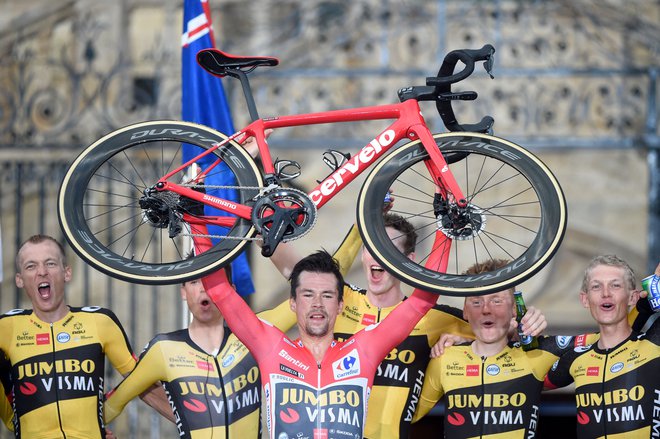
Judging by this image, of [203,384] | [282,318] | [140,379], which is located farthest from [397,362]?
[140,379]

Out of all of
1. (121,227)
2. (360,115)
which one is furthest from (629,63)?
(360,115)

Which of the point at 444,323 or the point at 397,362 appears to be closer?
the point at 397,362

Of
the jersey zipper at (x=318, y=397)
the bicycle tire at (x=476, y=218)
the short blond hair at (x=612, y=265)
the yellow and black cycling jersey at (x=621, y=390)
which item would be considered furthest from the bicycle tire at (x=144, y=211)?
the yellow and black cycling jersey at (x=621, y=390)

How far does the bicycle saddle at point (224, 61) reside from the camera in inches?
229

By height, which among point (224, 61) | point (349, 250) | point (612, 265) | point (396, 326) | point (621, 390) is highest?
point (224, 61)

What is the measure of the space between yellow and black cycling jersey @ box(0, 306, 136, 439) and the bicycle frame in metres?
1.10

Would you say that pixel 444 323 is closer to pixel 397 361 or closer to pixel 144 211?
pixel 397 361

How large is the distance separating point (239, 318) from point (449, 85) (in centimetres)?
141

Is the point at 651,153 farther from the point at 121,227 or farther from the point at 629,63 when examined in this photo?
the point at 121,227

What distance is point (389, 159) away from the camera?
5672mm

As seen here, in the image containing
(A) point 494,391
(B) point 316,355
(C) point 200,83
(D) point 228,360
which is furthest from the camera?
(C) point 200,83

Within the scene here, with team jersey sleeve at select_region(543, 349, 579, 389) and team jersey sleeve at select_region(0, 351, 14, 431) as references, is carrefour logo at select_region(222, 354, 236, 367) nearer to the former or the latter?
team jersey sleeve at select_region(0, 351, 14, 431)

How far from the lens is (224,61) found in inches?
230

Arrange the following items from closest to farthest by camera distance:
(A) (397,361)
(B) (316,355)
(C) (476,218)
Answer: (C) (476,218) → (B) (316,355) → (A) (397,361)
